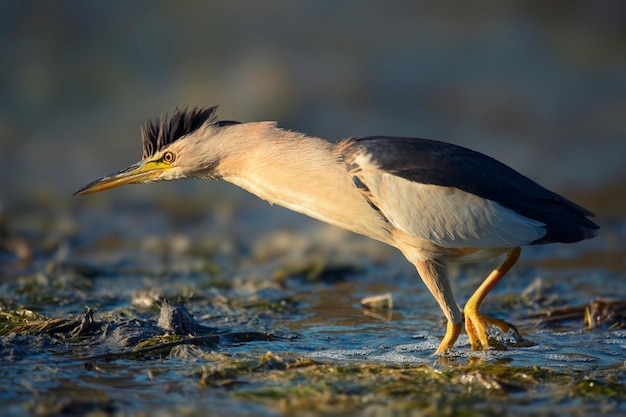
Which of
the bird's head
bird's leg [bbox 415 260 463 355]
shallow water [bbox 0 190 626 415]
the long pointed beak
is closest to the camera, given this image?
shallow water [bbox 0 190 626 415]

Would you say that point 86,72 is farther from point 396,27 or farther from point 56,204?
point 396,27

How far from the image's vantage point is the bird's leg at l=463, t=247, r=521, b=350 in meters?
5.76

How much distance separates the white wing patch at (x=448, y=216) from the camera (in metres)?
5.48

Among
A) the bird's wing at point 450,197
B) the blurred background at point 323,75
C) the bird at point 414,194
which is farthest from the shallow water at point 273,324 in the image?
the blurred background at point 323,75

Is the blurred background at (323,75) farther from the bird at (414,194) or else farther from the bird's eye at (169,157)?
the bird at (414,194)

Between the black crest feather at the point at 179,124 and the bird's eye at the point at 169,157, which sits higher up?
the black crest feather at the point at 179,124

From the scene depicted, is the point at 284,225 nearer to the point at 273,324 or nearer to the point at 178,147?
the point at 273,324

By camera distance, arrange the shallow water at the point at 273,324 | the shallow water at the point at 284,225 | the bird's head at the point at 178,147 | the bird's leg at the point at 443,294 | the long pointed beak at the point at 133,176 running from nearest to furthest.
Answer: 1. the shallow water at the point at 273,324
2. the shallow water at the point at 284,225
3. the bird's leg at the point at 443,294
4. the bird's head at the point at 178,147
5. the long pointed beak at the point at 133,176

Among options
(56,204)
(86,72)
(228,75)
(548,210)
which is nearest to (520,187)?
(548,210)

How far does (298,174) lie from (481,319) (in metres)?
1.38

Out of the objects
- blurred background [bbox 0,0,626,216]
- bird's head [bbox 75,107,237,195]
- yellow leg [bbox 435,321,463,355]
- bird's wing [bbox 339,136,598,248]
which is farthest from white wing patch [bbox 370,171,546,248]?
blurred background [bbox 0,0,626,216]

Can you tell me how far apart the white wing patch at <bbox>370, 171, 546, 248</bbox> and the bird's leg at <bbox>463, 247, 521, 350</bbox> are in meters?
0.34

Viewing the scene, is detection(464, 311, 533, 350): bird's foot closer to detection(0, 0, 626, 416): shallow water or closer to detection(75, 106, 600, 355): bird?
detection(75, 106, 600, 355): bird

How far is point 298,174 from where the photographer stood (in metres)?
5.65
